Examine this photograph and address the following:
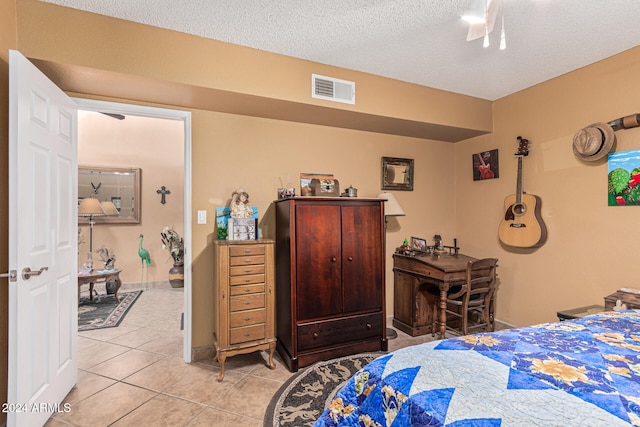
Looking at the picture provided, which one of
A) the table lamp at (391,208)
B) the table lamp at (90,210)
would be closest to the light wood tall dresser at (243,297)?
the table lamp at (391,208)

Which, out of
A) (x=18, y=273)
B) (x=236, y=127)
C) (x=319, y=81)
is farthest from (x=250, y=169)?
(x=18, y=273)

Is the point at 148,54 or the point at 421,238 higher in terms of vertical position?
the point at 148,54

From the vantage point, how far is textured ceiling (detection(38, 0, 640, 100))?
2021 millimetres

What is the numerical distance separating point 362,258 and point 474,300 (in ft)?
4.40

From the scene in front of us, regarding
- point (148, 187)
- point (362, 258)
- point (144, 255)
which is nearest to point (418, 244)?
point (362, 258)

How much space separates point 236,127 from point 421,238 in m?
2.51

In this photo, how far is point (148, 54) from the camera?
225cm

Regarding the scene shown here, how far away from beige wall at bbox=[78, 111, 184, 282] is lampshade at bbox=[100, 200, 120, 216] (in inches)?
5.7

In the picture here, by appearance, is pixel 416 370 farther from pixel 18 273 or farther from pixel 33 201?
pixel 33 201

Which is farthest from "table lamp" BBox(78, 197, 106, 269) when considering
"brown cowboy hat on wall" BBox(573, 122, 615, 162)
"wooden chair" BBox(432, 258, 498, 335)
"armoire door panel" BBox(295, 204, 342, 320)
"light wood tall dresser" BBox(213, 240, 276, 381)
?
"brown cowboy hat on wall" BBox(573, 122, 615, 162)

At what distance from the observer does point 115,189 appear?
210 inches

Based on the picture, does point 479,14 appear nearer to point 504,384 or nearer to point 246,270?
point 504,384

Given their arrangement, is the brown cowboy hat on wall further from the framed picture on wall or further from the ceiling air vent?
the ceiling air vent

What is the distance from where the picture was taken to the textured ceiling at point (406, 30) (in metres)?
2.02
